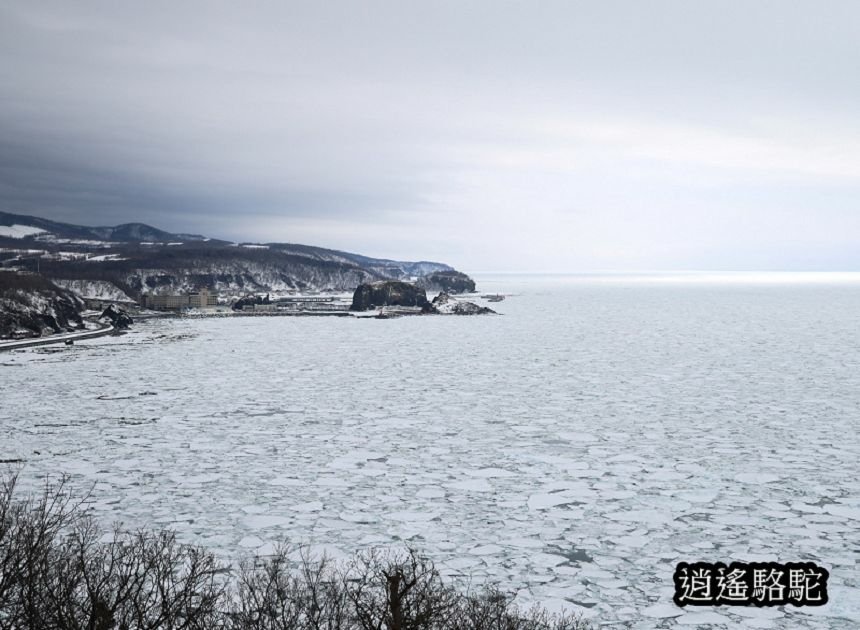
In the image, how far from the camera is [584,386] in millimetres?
25719

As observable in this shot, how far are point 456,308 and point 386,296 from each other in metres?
12.3

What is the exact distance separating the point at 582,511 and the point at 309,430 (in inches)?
347

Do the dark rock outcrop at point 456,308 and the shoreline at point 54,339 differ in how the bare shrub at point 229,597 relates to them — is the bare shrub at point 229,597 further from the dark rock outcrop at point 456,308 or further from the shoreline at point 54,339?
the dark rock outcrop at point 456,308

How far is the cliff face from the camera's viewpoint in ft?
166

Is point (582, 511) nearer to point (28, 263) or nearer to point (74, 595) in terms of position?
point (74, 595)

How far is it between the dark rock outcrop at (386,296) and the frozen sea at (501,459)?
168 feet

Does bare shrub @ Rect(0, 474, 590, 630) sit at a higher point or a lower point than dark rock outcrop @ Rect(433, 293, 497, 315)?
lower

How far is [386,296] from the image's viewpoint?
85.9m

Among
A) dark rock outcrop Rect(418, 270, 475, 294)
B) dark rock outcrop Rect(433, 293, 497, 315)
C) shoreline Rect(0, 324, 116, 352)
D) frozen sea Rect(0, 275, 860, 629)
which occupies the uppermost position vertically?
dark rock outcrop Rect(418, 270, 475, 294)

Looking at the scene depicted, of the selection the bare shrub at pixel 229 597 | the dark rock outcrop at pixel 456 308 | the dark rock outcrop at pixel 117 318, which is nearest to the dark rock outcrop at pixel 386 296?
the dark rock outcrop at pixel 456 308

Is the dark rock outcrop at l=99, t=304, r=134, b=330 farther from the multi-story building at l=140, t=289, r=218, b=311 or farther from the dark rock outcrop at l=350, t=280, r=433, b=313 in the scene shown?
the dark rock outcrop at l=350, t=280, r=433, b=313

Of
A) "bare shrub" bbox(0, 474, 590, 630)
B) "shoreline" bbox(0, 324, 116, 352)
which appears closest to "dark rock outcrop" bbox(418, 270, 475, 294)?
"shoreline" bbox(0, 324, 116, 352)

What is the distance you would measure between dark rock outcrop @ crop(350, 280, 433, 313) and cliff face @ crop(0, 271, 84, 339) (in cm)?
3297

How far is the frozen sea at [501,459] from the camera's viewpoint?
1001 cm
